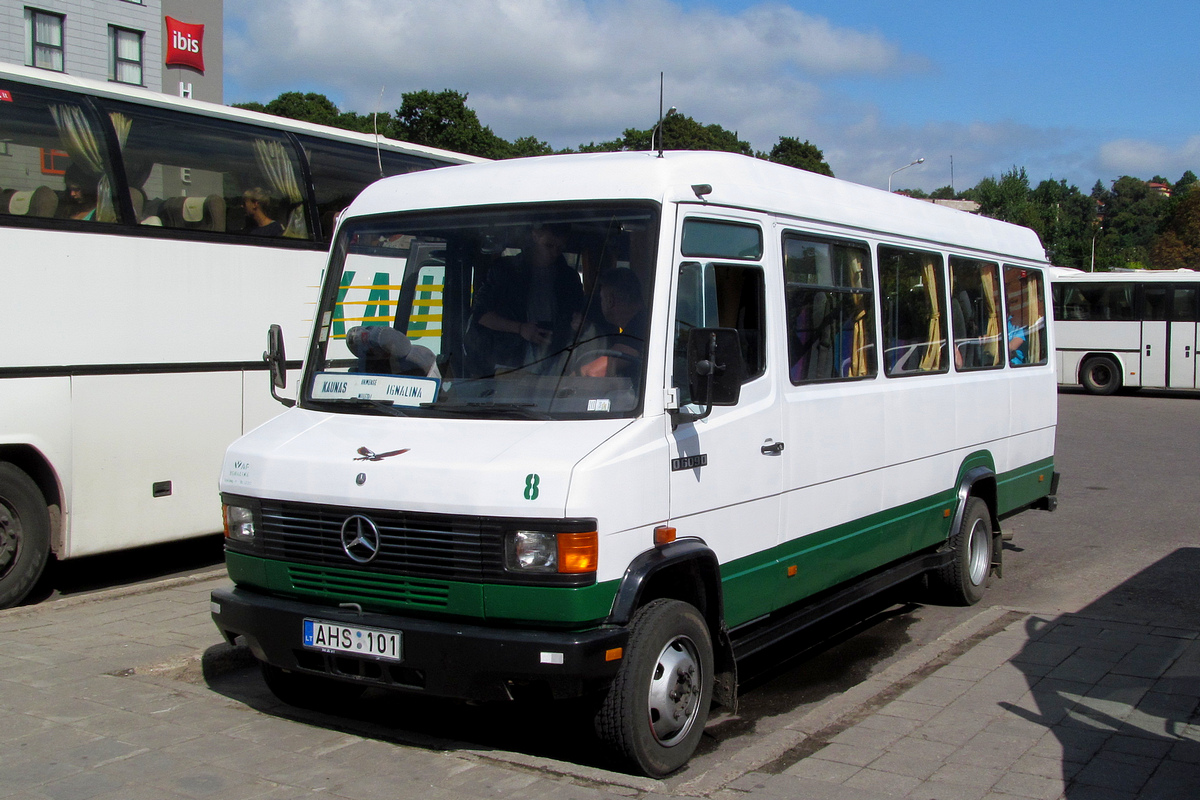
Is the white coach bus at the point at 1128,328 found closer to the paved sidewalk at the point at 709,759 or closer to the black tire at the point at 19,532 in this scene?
the paved sidewalk at the point at 709,759

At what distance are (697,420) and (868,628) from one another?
3557 mm

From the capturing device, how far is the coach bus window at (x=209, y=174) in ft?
28.4

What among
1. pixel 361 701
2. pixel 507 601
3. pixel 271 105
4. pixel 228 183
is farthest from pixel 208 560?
pixel 271 105

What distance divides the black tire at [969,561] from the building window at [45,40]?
1407 inches

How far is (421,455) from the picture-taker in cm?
482

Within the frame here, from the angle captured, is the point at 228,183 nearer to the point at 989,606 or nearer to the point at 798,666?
the point at 798,666

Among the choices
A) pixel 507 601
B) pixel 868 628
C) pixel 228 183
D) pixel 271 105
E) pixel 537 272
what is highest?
pixel 271 105

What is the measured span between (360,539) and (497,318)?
1197 millimetres

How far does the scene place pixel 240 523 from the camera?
5.31 meters

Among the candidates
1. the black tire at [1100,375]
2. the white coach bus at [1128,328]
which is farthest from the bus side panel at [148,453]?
the black tire at [1100,375]

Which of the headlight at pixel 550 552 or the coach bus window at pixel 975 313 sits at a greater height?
the coach bus window at pixel 975 313

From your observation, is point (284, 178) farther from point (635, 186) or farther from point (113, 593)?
point (635, 186)

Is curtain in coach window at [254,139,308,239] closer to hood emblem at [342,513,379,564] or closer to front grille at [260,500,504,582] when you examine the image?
front grille at [260,500,504,582]

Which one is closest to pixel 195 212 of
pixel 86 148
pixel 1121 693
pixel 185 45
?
pixel 86 148
